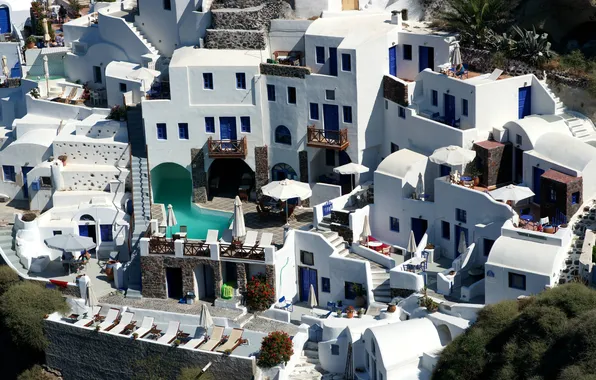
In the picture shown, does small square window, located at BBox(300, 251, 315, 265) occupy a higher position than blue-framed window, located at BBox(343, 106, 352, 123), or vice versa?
blue-framed window, located at BBox(343, 106, 352, 123)

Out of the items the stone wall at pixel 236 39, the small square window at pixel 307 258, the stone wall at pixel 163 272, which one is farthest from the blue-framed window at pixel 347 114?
the stone wall at pixel 163 272

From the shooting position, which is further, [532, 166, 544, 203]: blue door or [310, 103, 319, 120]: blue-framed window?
[310, 103, 319, 120]: blue-framed window

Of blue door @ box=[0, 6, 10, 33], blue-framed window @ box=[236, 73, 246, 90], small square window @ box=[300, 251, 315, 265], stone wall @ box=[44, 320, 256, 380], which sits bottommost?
stone wall @ box=[44, 320, 256, 380]

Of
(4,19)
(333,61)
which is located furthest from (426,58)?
(4,19)

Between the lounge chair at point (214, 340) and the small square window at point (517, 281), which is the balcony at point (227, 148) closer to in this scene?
the lounge chair at point (214, 340)

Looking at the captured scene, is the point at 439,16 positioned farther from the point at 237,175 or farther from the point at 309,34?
the point at 237,175

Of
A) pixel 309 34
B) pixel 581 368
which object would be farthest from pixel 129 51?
pixel 581 368

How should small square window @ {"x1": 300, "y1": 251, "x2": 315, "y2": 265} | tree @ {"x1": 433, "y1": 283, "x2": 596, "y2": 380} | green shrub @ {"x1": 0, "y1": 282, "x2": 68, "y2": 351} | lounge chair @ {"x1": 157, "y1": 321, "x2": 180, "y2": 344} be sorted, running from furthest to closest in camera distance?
1. green shrub @ {"x1": 0, "y1": 282, "x2": 68, "y2": 351}
2. small square window @ {"x1": 300, "y1": 251, "x2": 315, "y2": 265}
3. lounge chair @ {"x1": 157, "y1": 321, "x2": 180, "y2": 344}
4. tree @ {"x1": 433, "y1": 283, "x2": 596, "y2": 380}

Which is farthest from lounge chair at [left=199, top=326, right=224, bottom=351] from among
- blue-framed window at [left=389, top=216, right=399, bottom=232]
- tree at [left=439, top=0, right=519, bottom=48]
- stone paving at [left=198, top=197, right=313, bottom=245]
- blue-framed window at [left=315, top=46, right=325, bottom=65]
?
tree at [left=439, top=0, right=519, bottom=48]

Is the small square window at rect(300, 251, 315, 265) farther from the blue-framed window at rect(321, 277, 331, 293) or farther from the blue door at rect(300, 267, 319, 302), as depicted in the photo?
the blue-framed window at rect(321, 277, 331, 293)
